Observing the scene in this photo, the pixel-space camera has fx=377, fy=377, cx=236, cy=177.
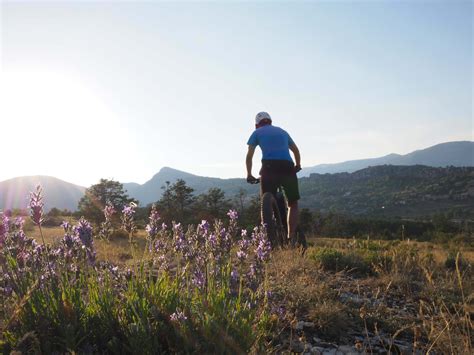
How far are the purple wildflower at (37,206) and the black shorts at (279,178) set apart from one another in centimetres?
480

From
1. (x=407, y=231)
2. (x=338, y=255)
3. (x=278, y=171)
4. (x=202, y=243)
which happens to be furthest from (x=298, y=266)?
(x=407, y=231)

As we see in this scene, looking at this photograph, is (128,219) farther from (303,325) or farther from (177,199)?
(177,199)

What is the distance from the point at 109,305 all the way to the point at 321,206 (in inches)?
4413

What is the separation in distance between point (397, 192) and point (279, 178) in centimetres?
11447

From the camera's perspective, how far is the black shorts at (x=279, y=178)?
6.86 metres

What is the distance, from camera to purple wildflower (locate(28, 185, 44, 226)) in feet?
7.80

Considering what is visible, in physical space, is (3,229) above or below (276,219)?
above

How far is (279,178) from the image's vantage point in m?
6.86

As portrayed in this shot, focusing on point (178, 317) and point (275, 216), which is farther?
point (275, 216)

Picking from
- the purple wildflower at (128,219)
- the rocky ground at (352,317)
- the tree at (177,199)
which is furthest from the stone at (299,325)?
the tree at (177,199)

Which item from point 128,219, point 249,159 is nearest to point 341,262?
point 249,159

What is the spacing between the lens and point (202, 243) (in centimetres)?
295

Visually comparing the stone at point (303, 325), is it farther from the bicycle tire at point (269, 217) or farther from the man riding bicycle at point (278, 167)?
the man riding bicycle at point (278, 167)

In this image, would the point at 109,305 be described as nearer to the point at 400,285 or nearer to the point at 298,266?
the point at 298,266
